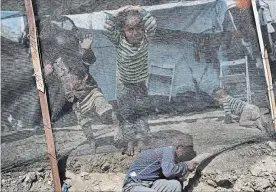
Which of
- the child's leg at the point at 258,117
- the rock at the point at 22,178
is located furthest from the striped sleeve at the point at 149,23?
the rock at the point at 22,178

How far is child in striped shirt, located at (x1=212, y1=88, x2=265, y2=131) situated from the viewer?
236 inches

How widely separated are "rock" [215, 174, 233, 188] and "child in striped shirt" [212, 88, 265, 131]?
0.59 metres

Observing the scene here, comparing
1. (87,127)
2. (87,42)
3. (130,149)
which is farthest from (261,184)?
(87,42)

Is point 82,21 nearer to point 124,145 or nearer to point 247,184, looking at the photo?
point 124,145

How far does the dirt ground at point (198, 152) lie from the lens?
591 cm

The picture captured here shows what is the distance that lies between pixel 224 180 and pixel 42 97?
218 centimetres

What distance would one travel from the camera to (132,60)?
6184 mm

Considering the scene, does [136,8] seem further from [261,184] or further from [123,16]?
[261,184]

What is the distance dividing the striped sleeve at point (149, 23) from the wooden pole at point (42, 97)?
1239 millimetres

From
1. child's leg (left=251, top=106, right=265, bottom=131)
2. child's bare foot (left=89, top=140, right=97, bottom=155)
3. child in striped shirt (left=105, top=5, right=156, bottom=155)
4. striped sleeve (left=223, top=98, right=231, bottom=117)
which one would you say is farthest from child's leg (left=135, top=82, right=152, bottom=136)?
child's leg (left=251, top=106, right=265, bottom=131)

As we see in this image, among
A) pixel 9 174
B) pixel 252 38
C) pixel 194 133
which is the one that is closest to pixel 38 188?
pixel 9 174

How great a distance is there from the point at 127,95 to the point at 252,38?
150 cm

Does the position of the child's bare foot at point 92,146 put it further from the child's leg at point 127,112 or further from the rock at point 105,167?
the child's leg at point 127,112

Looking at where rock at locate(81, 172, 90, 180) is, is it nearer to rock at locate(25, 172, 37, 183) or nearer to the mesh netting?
the mesh netting
